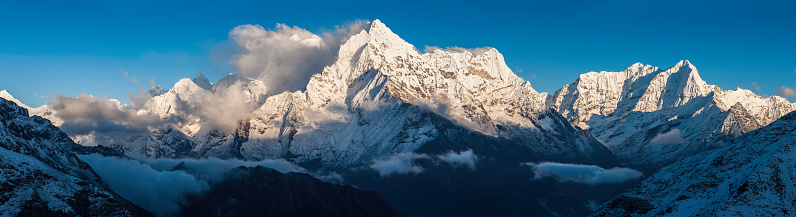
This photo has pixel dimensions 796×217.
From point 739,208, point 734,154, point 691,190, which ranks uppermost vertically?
point 734,154

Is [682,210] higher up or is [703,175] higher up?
[703,175]

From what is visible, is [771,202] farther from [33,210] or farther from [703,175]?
[33,210]

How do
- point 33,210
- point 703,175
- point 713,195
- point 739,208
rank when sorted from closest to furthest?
point 739,208
point 713,195
point 703,175
point 33,210

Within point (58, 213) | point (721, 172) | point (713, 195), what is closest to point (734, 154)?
point (721, 172)

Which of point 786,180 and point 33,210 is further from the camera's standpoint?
point 33,210

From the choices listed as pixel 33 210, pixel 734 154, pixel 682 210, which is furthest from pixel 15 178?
pixel 734 154

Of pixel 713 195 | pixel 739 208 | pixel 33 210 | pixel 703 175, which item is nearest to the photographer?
pixel 739 208

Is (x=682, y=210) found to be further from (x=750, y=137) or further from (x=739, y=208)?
(x=750, y=137)
